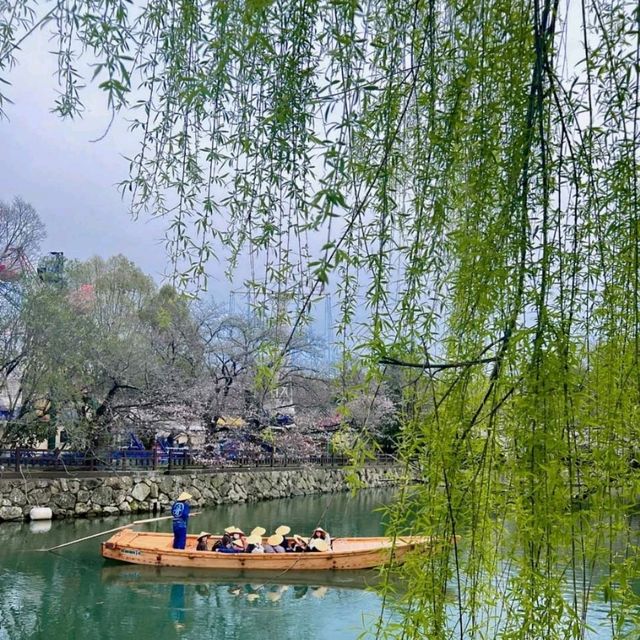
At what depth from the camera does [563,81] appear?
108 cm

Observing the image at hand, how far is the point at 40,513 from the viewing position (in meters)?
8.66

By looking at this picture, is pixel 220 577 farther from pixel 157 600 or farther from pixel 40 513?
pixel 40 513

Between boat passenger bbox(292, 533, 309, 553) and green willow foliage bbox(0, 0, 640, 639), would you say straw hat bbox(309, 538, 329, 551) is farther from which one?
green willow foliage bbox(0, 0, 640, 639)

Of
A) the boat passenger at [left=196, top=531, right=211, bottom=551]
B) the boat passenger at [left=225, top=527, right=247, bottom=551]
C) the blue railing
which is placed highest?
the blue railing

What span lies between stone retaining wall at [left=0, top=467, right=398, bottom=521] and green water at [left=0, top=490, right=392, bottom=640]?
3.36 feet

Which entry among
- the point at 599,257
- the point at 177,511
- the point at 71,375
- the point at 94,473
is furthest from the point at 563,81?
the point at 94,473

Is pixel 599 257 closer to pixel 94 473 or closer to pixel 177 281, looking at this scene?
pixel 177 281

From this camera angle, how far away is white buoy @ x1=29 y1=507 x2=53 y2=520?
28.3 ft

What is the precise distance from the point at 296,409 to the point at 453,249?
11.2 m

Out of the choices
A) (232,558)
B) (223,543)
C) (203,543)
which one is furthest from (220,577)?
(203,543)

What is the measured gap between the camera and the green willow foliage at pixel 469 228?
0.95 meters

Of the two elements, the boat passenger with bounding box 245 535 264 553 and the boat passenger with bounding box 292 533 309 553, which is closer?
the boat passenger with bounding box 245 535 264 553

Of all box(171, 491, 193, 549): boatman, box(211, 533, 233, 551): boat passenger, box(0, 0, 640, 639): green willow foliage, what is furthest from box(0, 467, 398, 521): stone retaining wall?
box(0, 0, 640, 639): green willow foliage

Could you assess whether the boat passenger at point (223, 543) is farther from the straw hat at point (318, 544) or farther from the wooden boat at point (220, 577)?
the straw hat at point (318, 544)
